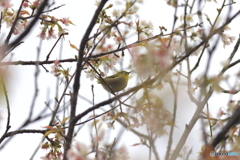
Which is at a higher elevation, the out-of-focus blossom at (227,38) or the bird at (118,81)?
the bird at (118,81)

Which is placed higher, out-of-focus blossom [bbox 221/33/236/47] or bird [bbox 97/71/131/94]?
bird [bbox 97/71/131/94]

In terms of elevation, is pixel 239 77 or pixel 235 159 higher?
pixel 239 77

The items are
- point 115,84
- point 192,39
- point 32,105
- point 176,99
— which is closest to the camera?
point 176,99

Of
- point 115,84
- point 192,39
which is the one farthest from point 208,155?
point 115,84

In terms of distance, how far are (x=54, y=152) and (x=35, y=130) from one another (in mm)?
241

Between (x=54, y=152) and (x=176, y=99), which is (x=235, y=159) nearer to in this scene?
(x=176, y=99)

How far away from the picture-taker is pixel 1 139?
2660 mm

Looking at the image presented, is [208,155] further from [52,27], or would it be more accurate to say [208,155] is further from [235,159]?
[52,27]

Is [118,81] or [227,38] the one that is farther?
[118,81]

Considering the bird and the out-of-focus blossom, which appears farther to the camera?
the bird

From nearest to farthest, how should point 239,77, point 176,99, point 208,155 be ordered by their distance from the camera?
point 208,155 < point 176,99 < point 239,77

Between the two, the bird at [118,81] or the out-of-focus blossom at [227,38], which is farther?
the bird at [118,81]

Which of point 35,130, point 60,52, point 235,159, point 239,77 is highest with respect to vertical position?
point 60,52

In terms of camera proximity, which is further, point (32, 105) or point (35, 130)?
point (35, 130)
